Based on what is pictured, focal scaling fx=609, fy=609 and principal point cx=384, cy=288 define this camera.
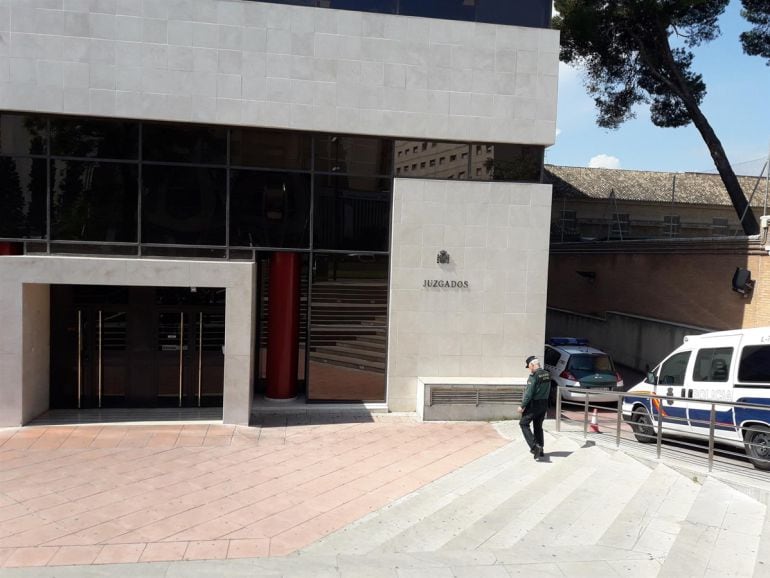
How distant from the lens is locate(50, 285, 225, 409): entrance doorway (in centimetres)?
1226

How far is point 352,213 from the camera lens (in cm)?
1252

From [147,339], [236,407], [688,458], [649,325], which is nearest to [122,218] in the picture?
[147,339]

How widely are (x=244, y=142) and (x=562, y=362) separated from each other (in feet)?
28.8

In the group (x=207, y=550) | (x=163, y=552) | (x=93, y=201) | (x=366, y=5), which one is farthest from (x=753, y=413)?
(x=93, y=201)

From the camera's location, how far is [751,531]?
6.37 meters

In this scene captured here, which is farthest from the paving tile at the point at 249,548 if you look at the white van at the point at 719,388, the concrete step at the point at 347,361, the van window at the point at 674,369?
the van window at the point at 674,369

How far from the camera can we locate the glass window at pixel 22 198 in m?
11.3

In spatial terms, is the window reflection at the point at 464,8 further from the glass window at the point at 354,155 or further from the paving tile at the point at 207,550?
the paving tile at the point at 207,550

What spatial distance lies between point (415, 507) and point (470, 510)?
2.31 feet

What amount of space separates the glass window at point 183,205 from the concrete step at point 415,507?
6413mm

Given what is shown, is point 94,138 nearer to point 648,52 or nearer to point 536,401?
point 536,401

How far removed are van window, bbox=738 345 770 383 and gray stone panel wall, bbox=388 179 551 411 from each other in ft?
12.9

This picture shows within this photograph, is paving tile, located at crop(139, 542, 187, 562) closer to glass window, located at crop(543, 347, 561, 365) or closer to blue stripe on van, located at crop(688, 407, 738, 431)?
blue stripe on van, located at crop(688, 407, 738, 431)

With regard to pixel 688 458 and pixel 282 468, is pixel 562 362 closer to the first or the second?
pixel 688 458
